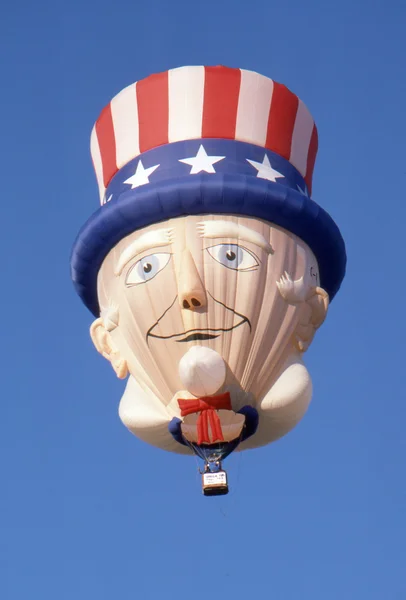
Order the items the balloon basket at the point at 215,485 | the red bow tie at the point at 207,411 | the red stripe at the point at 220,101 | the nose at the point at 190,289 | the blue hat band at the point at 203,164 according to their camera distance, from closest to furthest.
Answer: the nose at the point at 190,289 < the red bow tie at the point at 207,411 < the balloon basket at the point at 215,485 < the blue hat band at the point at 203,164 < the red stripe at the point at 220,101

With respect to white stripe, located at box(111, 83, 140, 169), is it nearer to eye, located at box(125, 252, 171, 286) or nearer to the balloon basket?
eye, located at box(125, 252, 171, 286)

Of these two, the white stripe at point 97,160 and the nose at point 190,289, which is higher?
the white stripe at point 97,160

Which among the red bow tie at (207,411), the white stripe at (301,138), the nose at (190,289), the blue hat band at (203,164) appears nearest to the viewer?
the nose at (190,289)

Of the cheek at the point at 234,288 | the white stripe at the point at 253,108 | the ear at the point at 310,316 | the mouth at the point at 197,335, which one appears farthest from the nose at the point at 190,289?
the white stripe at the point at 253,108

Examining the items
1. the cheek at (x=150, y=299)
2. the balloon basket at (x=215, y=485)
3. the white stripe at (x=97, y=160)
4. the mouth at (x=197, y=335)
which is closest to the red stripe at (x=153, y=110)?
the white stripe at (x=97, y=160)

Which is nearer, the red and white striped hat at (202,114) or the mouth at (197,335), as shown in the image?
the mouth at (197,335)

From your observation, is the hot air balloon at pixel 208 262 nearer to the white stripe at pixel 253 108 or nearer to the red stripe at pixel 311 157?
the white stripe at pixel 253 108

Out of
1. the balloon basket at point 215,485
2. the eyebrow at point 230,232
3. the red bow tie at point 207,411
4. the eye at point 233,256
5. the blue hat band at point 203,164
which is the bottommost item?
the balloon basket at point 215,485
